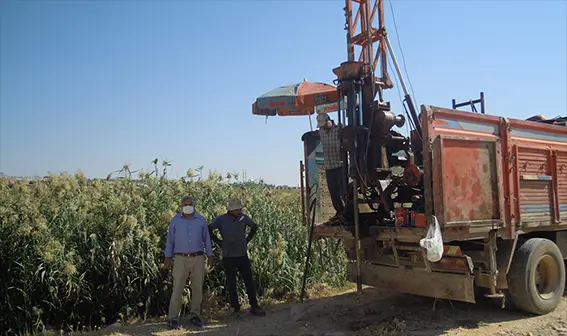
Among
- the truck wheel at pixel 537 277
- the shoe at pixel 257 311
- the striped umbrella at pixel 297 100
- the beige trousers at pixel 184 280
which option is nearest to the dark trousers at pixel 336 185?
the shoe at pixel 257 311

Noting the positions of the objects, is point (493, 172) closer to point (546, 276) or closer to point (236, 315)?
point (546, 276)

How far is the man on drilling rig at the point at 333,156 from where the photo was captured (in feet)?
21.3

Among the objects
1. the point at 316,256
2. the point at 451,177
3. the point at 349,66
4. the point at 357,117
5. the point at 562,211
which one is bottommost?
the point at 316,256

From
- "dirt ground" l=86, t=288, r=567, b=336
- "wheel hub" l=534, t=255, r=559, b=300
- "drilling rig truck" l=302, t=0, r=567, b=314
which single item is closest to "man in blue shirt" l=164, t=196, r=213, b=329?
"dirt ground" l=86, t=288, r=567, b=336

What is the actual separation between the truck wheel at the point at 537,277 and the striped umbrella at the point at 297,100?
156 inches

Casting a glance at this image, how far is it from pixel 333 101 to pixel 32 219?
17.1 ft

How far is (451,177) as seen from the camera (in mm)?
5344

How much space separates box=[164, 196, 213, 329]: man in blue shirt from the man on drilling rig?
1909 mm

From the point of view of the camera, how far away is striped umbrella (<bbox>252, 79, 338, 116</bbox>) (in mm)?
8812

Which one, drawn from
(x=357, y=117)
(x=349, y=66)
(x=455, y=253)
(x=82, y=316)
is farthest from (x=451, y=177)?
(x=82, y=316)

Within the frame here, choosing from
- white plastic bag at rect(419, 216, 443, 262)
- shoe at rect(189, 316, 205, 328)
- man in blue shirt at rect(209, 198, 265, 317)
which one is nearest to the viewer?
white plastic bag at rect(419, 216, 443, 262)

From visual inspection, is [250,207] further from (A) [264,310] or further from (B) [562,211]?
(B) [562,211]

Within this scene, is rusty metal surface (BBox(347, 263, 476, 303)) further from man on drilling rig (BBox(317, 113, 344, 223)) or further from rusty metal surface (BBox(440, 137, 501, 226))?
man on drilling rig (BBox(317, 113, 344, 223))

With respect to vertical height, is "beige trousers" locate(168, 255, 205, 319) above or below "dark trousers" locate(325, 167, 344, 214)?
below
